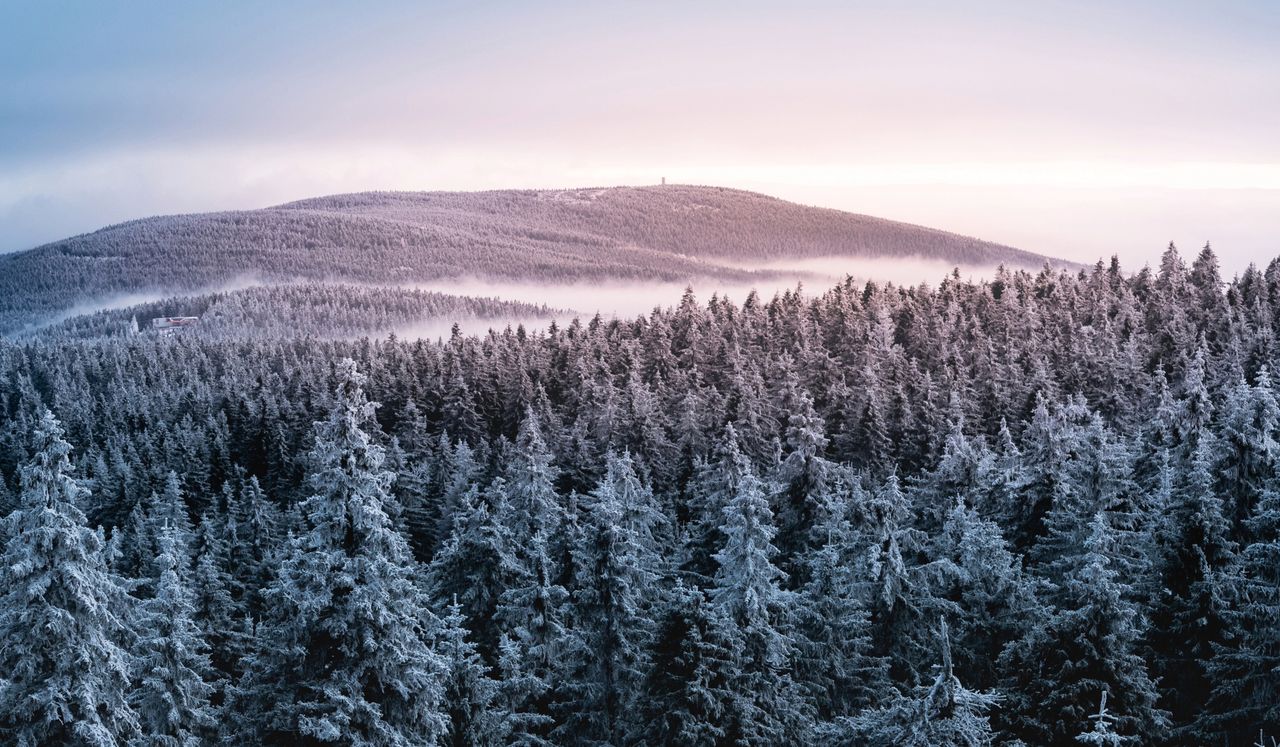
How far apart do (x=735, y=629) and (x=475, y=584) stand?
1420 cm

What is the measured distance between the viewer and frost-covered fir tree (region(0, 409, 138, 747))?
78.5 feet

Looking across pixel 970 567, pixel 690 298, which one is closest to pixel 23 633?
pixel 970 567

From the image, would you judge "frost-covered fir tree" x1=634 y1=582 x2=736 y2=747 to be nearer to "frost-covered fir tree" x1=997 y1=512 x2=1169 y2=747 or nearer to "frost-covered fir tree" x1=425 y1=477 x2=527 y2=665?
"frost-covered fir tree" x1=997 y1=512 x2=1169 y2=747

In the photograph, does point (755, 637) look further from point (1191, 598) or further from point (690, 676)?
point (1191, 598)

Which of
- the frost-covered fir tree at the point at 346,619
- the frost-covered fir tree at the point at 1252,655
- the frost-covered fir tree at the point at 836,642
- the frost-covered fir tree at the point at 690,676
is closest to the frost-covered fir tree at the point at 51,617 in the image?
the frost-covered fir tree at the point at 346,619

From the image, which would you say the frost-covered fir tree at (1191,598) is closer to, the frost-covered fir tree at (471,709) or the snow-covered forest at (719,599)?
the snow-covered forest at (719,599)

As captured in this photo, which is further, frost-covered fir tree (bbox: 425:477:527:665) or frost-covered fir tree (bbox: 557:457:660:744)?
frost-covered fir tree (bbox: 425:477:527:665)

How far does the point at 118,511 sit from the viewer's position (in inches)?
3359

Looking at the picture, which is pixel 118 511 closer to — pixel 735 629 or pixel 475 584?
pixel 475 584

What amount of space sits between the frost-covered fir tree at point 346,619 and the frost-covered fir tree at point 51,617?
5.59 meters

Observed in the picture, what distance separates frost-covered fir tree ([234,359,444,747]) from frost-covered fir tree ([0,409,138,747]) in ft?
18.3

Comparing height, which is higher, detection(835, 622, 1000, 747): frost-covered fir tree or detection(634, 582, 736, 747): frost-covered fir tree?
detection(835, 622, 1000, 747): frost-covered fir tree

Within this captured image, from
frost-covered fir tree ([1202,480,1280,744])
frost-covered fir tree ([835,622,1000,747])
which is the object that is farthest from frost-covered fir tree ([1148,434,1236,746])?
frost-covered fir tree ([835,622,1000,747])

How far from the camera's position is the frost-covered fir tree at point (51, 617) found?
78.5 ft
